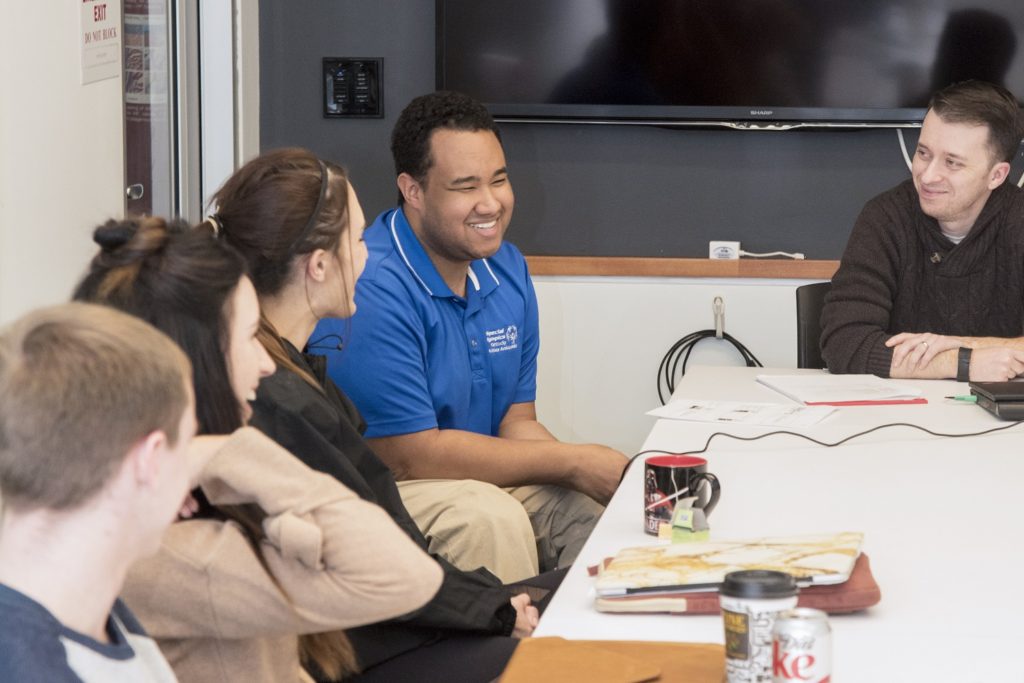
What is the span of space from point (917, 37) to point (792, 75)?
378mm

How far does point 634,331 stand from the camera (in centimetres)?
401

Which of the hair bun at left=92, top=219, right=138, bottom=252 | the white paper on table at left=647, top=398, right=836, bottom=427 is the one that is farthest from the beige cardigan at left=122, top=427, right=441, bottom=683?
the white paper on table at left=647, top=398, right=836, bottom=427

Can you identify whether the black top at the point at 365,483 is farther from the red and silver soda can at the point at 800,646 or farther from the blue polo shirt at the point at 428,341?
the red and silver soda can at the point at 800,646

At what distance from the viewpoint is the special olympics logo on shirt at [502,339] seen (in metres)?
2.73

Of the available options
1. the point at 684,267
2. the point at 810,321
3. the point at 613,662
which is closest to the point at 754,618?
the point at 613,662

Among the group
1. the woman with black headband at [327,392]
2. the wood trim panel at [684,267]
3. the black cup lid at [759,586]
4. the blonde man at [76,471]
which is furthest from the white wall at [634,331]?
the blonde man at [76,471]

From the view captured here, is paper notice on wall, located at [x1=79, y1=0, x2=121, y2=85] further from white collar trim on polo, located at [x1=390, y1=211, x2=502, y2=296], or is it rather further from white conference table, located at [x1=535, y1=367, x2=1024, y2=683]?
white conference table, located at [x1=535, y1=367, x2=1024, y2=683]

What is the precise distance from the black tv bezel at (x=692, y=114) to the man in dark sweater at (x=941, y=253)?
0.81m

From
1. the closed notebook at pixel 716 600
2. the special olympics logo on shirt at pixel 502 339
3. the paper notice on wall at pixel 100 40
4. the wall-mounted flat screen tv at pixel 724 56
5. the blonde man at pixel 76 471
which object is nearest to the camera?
the blonde man at pixel 76 471

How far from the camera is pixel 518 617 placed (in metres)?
1.91

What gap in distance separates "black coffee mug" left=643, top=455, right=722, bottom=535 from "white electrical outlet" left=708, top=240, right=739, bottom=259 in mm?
2289

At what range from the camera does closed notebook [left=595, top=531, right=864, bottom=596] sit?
141cm

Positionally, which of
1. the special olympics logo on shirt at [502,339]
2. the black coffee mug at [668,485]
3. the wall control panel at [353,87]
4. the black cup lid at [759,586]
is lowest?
the black coffee mug at [668,485]

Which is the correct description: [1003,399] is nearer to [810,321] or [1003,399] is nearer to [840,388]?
[840,388]
